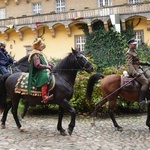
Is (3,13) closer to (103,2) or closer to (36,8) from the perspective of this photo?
(36,8)

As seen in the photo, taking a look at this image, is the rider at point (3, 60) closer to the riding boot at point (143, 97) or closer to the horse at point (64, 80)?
the horse at point (64, 80)

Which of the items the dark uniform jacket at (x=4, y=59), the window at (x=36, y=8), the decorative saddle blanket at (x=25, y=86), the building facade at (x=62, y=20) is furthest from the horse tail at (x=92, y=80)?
the window at (x=36, y=8)

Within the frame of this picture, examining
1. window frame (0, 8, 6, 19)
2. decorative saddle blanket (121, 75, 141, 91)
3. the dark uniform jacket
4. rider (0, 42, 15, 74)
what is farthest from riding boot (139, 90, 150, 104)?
window frame (0, 8, 6, 19)

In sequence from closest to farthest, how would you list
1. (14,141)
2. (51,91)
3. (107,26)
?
1. (14,141)
2. (51,91)
3. (107,26)

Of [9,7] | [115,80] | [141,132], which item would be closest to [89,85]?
[115,80]

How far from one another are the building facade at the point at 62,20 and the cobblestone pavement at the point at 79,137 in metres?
13.7

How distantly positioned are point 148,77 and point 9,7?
25761mm

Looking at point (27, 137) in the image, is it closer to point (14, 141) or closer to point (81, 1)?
point (14, 141)

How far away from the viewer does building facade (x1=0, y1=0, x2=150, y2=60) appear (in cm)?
2380

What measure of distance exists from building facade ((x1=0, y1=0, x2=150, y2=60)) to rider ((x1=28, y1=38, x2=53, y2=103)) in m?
14.8

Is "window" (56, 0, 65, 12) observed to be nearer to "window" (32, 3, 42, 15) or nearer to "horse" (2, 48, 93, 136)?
"window" (32, 3, 42, 15)

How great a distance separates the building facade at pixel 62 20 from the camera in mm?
23797

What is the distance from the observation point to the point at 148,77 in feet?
29.0

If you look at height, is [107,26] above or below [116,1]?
below
